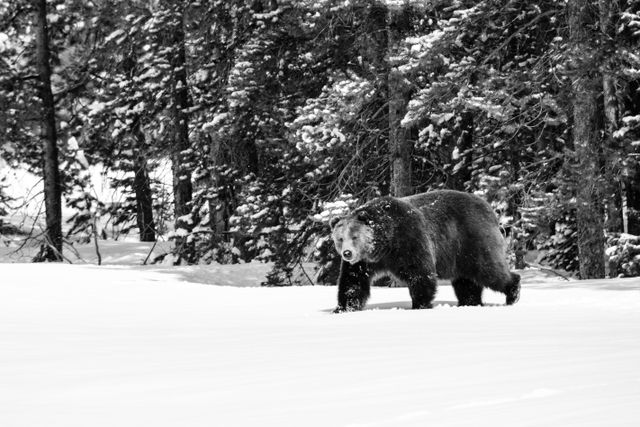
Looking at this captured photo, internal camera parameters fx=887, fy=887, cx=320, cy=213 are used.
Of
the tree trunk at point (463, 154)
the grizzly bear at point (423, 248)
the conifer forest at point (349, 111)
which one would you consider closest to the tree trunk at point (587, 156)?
the conifer forest at point (349, 111)

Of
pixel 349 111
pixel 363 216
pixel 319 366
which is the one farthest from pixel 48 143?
pixel 319 366

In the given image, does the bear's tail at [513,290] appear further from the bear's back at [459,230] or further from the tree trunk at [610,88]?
the tree trunk at [610,88]

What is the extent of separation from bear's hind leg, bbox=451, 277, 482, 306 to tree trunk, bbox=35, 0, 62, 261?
48.0 ft

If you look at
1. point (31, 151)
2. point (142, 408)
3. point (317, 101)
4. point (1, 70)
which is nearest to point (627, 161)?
point (317, 101)

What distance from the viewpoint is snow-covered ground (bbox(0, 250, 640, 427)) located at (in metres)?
3.46

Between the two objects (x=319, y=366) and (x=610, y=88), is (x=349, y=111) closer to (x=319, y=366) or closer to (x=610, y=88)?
(x=610, y=88)

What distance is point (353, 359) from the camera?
484 cm

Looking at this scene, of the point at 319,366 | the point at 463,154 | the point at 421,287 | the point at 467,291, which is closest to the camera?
the point at 319,366

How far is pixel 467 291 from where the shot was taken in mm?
9781

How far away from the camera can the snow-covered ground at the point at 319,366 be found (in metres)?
3.46

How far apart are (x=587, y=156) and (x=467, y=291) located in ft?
22.6

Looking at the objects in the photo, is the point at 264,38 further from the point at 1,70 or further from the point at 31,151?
the point at 31,151

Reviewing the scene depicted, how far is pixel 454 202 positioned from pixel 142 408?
6.38 metres

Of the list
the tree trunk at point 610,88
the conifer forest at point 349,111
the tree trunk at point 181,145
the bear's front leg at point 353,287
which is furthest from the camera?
the tree trunk at point 181,145
